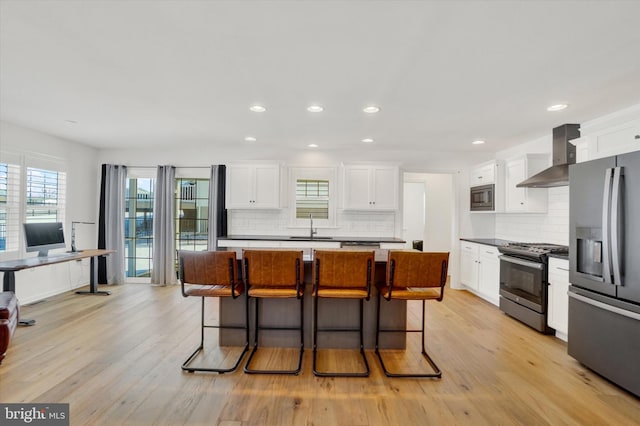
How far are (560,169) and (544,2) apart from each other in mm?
2877

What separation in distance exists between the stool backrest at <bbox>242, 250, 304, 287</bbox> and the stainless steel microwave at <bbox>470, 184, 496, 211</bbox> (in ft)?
12.7

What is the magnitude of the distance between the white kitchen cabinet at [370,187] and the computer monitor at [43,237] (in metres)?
4.37

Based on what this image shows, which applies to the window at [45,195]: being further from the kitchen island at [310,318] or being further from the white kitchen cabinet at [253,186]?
the kitchen island at [310,318]

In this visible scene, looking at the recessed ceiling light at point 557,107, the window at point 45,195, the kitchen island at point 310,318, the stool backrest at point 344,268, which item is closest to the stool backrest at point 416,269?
the stool backrest at point 344,268

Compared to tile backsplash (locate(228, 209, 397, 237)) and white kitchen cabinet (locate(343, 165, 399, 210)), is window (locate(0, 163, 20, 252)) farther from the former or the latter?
white kitchen cabinet (locate(343, 165, 399, 210))

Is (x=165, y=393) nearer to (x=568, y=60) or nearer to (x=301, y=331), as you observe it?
(x=301, y=331)

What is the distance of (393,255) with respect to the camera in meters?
2.68

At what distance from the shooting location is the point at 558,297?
3.54 metres

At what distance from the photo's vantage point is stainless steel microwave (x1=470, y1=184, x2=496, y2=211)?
5.21m

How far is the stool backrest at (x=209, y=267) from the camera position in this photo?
2.73 m

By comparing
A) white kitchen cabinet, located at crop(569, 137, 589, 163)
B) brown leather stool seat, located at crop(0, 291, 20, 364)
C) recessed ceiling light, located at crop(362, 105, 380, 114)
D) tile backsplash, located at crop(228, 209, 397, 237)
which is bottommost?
brown leather stool seat, located at crop(0, 291, 20, 364)

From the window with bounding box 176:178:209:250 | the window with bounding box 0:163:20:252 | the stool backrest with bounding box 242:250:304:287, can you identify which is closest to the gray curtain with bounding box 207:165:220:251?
the window with bounding box 176:178:209:250

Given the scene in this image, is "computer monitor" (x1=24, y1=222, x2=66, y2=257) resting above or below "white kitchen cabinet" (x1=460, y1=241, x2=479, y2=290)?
above

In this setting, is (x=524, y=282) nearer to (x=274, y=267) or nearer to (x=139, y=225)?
(x=274, y=267)
